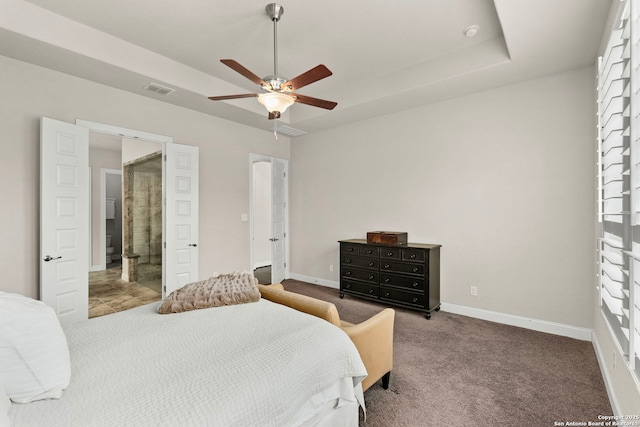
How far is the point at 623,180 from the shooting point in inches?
66.2

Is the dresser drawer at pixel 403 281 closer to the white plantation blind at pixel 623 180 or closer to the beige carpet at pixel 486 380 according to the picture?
the beige carpet at pixel 486 380

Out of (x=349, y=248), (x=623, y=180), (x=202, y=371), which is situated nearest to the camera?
(x=202, y=371)

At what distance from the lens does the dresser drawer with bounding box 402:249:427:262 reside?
3.76 m

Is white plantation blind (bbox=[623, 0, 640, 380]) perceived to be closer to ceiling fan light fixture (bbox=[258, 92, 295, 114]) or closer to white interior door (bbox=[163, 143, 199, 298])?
ceiling fan light fixture (bbox=[258, 92, 295, 114])

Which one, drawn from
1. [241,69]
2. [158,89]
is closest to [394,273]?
[241,69]

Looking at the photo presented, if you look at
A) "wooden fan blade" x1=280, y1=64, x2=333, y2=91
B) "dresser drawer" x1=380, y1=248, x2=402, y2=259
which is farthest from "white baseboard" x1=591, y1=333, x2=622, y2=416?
"wooden fan blade" x1=280, y1=64, x2=333, y2=91

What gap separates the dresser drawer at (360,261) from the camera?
167 inches

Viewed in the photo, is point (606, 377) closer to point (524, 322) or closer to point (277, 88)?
point (524, 322)

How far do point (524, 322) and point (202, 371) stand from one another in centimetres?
361

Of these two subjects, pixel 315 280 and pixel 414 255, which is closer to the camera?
pixel 414 255

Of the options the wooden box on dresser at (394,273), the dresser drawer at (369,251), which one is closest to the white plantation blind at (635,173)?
the wooden box on dresser at (394,273)

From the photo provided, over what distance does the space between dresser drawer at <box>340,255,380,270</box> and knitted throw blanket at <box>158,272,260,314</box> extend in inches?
86.1

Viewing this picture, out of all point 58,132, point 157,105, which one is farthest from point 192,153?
point 58,132

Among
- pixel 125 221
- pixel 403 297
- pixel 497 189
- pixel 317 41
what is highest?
pixel 317 41
